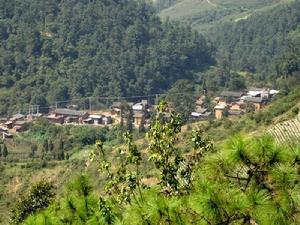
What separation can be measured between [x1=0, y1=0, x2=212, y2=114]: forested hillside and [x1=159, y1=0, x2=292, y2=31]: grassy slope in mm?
29668

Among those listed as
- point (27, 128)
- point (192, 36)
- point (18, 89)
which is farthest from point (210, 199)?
point (192, 36)

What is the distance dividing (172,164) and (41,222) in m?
1.89

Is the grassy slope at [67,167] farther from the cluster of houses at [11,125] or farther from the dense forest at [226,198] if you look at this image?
the dense forest at [226,198]

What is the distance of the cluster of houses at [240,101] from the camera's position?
4797 cm

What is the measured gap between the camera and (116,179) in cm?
552

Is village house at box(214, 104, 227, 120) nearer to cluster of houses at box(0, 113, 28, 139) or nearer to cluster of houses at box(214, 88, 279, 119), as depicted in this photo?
cluster of houses at box(214, 88, 279, 119)

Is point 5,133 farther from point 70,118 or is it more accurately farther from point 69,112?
point 69,112

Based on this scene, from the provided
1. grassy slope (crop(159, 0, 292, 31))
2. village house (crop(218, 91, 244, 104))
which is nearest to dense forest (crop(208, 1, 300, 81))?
grassy slope (crop(159, 0, 292, 31))

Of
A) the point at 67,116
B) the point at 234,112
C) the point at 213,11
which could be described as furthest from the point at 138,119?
the point at 213,11

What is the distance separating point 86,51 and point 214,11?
52.2m

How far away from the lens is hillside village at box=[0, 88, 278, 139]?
47.9 meters

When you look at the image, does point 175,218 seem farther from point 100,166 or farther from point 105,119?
point 105,119

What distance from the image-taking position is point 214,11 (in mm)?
112875

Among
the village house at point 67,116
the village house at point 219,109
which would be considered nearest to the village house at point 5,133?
the village house at point 67,116
